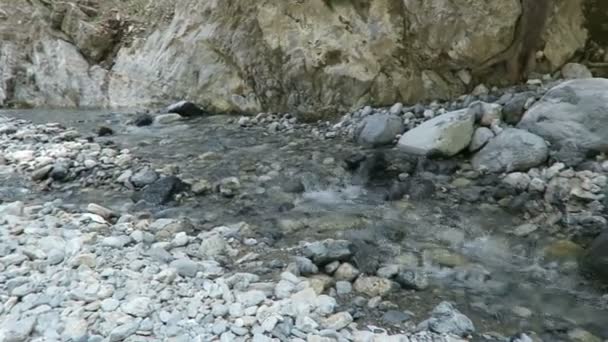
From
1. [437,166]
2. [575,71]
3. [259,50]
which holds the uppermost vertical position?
[575,71]

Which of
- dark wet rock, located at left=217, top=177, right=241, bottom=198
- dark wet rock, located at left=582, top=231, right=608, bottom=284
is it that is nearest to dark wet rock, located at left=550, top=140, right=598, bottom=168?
dark wet rock, located at left=582, top=231, right=608, bottom=284

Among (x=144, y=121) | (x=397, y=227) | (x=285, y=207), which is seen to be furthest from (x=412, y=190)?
(x=144, y=121)

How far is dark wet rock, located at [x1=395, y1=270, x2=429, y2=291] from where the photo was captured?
3.22m

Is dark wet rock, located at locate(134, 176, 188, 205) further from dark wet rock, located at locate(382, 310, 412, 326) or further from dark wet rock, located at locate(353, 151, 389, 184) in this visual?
dark wet rock, located at locate(382, 310, 412, 326)

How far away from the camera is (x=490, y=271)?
347 cm

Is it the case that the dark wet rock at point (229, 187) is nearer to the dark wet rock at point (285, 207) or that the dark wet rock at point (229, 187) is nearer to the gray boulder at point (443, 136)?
Answer: the dark wet rock at point (285, 207)

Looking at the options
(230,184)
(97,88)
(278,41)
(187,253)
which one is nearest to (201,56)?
(278,41)

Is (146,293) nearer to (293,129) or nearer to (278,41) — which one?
(293,129)

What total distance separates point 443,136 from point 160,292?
4.15 metres

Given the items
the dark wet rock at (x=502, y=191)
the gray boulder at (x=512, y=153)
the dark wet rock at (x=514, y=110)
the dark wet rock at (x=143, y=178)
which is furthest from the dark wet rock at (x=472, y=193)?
the dark wet rock at (x=143, y=178)

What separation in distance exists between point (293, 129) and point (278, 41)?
8.17 ft

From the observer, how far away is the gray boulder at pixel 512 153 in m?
5.20

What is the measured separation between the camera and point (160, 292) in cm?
304

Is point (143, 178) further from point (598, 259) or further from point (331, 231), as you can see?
point (598, 259)
